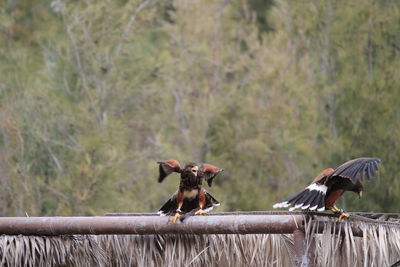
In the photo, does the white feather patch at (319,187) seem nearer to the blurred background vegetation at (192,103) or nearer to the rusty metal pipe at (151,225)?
the rusty metal pipe at (151,225)

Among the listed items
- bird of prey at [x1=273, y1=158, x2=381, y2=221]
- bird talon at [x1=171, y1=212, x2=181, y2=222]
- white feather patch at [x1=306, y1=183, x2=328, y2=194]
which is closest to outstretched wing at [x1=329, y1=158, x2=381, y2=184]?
bird of prey at [x1=273, y1=158, x2=381, y2=221]

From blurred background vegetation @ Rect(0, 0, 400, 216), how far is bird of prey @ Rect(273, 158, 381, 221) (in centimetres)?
576

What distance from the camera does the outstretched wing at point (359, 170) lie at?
4551 millimetres

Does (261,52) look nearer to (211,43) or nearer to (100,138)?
(211,43)

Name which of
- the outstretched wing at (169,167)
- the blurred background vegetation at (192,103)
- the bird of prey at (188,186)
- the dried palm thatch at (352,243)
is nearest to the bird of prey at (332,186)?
the dried palm thatch at (352,243)

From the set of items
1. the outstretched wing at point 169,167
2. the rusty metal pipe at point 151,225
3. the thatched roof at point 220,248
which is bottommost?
the thatched roof at point 220,248

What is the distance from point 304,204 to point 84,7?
1096 centimetres

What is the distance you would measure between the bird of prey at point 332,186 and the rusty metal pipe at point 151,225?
138mm

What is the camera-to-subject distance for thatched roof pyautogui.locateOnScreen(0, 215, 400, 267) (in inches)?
175

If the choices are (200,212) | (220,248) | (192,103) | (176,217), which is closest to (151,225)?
(176,217)

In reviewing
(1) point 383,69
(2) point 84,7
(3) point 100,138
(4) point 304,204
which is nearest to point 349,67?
(1) point 383,69

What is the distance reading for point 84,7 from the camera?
1477cm

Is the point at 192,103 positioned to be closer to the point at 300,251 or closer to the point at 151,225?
the point at 151,225

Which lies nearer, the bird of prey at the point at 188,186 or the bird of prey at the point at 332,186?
the bird of prey at the point at 332,186
